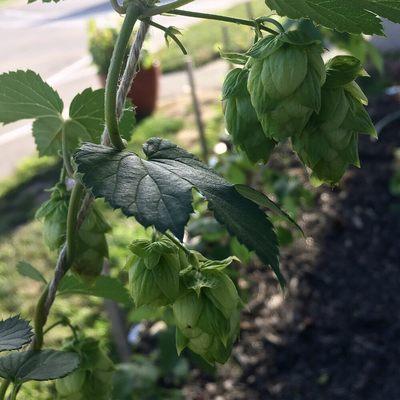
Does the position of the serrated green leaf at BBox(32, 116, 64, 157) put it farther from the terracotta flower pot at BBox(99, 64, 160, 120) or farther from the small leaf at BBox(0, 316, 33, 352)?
the terracotta flower pot at BBox(99, 64, 160, 120)

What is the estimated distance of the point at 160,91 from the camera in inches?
266

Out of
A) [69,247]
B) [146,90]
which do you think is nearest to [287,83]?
[69,247]

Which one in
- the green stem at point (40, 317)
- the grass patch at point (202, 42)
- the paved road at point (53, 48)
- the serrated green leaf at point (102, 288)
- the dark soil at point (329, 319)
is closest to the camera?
the green stem at point (40, 317)

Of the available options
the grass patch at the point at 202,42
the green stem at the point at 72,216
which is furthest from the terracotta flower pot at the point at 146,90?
the green stem at the point at 72,216

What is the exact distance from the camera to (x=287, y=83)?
2.04 ft

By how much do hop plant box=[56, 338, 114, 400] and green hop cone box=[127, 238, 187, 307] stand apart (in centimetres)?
21

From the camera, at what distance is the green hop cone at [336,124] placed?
669mm

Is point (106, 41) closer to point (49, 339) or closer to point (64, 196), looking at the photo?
point (49, 339)

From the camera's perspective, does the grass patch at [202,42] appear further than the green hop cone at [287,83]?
Yes

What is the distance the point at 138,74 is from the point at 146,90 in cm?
21

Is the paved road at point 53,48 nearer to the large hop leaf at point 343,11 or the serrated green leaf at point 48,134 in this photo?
the serrated green leaf at point 48,134

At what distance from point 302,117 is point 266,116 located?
1.3 inches

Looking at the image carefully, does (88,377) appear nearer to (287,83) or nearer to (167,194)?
(167,194)

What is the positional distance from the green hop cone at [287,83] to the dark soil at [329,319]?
1952 mm
